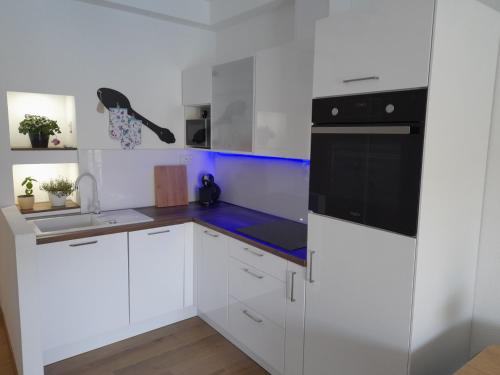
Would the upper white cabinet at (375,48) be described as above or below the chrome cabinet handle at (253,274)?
above

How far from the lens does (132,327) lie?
9.60ft

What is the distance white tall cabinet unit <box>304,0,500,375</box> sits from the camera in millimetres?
1528

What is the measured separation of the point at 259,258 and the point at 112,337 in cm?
135

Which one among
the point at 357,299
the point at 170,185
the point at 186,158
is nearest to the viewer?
the point at 357,299

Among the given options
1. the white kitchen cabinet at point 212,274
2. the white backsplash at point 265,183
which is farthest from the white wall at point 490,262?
the white kitchen cabinet at point 212,274

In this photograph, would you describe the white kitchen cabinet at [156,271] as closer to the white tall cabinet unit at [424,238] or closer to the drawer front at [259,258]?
the drawer front at [259,258]

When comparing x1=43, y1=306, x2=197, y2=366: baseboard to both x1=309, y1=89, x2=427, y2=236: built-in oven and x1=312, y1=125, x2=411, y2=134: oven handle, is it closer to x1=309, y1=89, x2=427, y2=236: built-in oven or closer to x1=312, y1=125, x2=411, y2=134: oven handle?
x1=309, y1=89, x2=427, y2=236: built-in oven

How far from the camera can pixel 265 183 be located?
10.4 feet

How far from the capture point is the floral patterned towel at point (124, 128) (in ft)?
10.4

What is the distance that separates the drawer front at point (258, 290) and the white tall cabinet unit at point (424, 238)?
12.6 inches

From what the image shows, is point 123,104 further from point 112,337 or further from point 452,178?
point 452,178

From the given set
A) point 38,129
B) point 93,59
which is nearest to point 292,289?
point 38,129

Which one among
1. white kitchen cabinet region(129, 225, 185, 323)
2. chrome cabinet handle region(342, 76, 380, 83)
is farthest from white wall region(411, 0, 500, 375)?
white kitchen cabinet region(129, 225, 185, 323)

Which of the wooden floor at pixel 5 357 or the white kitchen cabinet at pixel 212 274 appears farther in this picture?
the white kitchen cabinet at pixel 212 274
